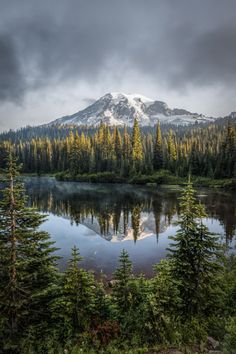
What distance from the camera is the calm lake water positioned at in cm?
2087

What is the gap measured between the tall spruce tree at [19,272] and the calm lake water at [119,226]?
698 centimetres

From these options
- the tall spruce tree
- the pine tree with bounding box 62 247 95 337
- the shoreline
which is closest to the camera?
the tall spruce tree

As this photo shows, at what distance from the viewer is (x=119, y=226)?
100ft

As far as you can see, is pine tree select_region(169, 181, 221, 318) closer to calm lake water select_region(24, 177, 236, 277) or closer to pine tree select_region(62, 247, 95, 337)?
calm lake water select_region(24, 177, 236, 277)

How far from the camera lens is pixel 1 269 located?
894 cm

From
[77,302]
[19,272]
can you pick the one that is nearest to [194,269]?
[77,302]

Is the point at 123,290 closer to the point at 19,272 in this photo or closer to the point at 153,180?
the point at 19,272

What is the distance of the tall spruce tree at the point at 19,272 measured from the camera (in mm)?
8719

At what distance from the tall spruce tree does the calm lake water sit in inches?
275

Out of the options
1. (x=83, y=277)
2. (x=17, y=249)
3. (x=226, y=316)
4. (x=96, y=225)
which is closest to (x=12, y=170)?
(x=17, y=249)

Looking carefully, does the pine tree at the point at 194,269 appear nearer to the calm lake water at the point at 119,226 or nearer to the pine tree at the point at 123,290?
the pine tree at the point at 123,290

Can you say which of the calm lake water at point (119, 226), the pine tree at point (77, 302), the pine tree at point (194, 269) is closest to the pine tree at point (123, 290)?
the pine tree at point (77, 302)

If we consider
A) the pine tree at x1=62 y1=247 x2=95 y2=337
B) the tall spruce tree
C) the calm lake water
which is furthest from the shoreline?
the tall spruce tree

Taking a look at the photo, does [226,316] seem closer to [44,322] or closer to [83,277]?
[83,277]
